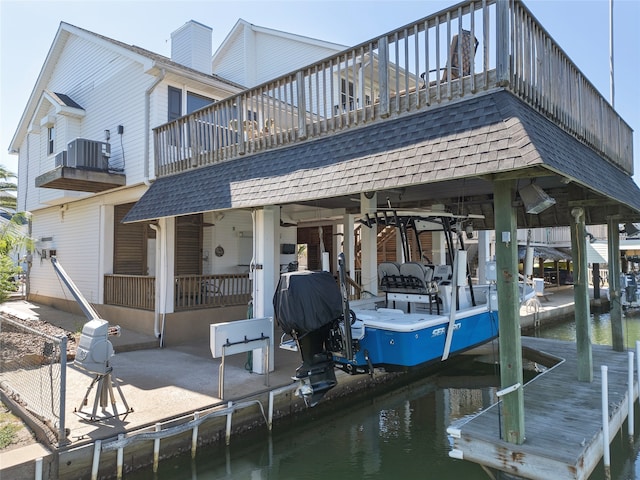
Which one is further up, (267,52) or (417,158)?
(267,52)

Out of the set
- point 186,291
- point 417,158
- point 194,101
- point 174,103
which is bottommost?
point 186,291

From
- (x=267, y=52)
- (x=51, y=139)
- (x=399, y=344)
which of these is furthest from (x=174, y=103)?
(x=399, y=344)

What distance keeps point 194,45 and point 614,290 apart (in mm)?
12618

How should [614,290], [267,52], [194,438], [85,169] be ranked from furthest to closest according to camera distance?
1. [267,52]
2. [85,169]
3. [614,290]
4. [194,438]

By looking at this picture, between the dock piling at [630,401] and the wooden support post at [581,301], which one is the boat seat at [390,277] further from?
the dock piling at [630,401]

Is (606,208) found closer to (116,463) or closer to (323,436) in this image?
(323,436)

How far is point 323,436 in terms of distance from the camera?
6016 millimetres

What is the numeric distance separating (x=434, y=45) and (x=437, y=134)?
49.2 inches

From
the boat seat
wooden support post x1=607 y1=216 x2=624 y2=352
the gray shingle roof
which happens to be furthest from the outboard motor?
wooden support post x1=607 y1=216 x2=624 y2=352

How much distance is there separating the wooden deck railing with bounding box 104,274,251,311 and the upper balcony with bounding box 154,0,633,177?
3.10 m

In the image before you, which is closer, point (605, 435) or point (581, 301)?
point (605, 435)

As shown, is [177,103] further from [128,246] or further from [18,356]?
[18,356]

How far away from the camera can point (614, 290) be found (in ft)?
25.7

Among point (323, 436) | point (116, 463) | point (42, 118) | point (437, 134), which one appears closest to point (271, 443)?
point (323, 436)
